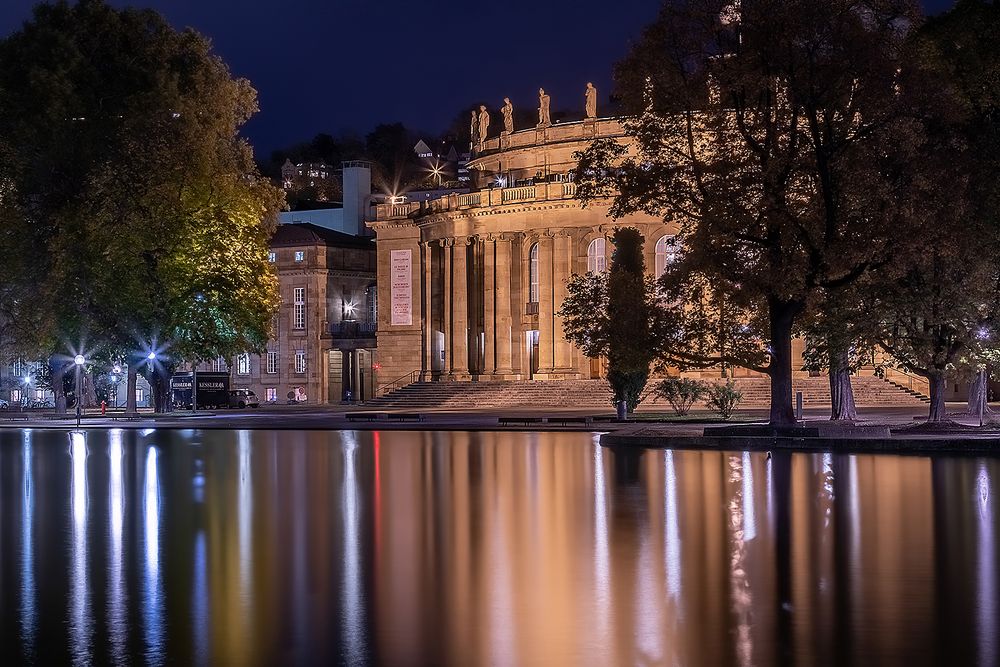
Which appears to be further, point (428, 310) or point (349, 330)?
point (349, 330)

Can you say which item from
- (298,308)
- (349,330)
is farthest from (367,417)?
(298,308)

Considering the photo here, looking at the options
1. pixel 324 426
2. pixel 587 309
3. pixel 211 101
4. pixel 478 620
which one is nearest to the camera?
pixel 478 620

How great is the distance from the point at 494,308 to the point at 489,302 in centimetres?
51

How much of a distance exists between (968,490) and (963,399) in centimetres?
5517

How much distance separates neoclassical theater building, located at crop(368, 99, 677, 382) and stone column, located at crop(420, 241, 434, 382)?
0.21 feet

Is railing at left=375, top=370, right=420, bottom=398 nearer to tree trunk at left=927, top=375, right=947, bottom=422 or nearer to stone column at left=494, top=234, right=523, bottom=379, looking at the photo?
stone column at left=494, top=234, right=523, bottom=379

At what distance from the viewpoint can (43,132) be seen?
58.9 meters

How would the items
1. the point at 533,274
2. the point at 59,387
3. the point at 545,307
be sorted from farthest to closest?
1. the point at 533,274
2. the point at 545,307
3. the point at 59,387

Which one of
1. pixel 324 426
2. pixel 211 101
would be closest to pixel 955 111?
pixel 324 426

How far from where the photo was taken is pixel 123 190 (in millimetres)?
57562

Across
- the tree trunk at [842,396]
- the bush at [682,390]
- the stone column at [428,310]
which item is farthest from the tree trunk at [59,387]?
→ the tree trunk at [842,396]

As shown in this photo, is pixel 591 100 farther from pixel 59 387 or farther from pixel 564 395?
pixel 59 387

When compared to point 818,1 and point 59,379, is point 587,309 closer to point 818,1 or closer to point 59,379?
point 818,1

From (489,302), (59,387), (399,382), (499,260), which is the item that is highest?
(499,260)
